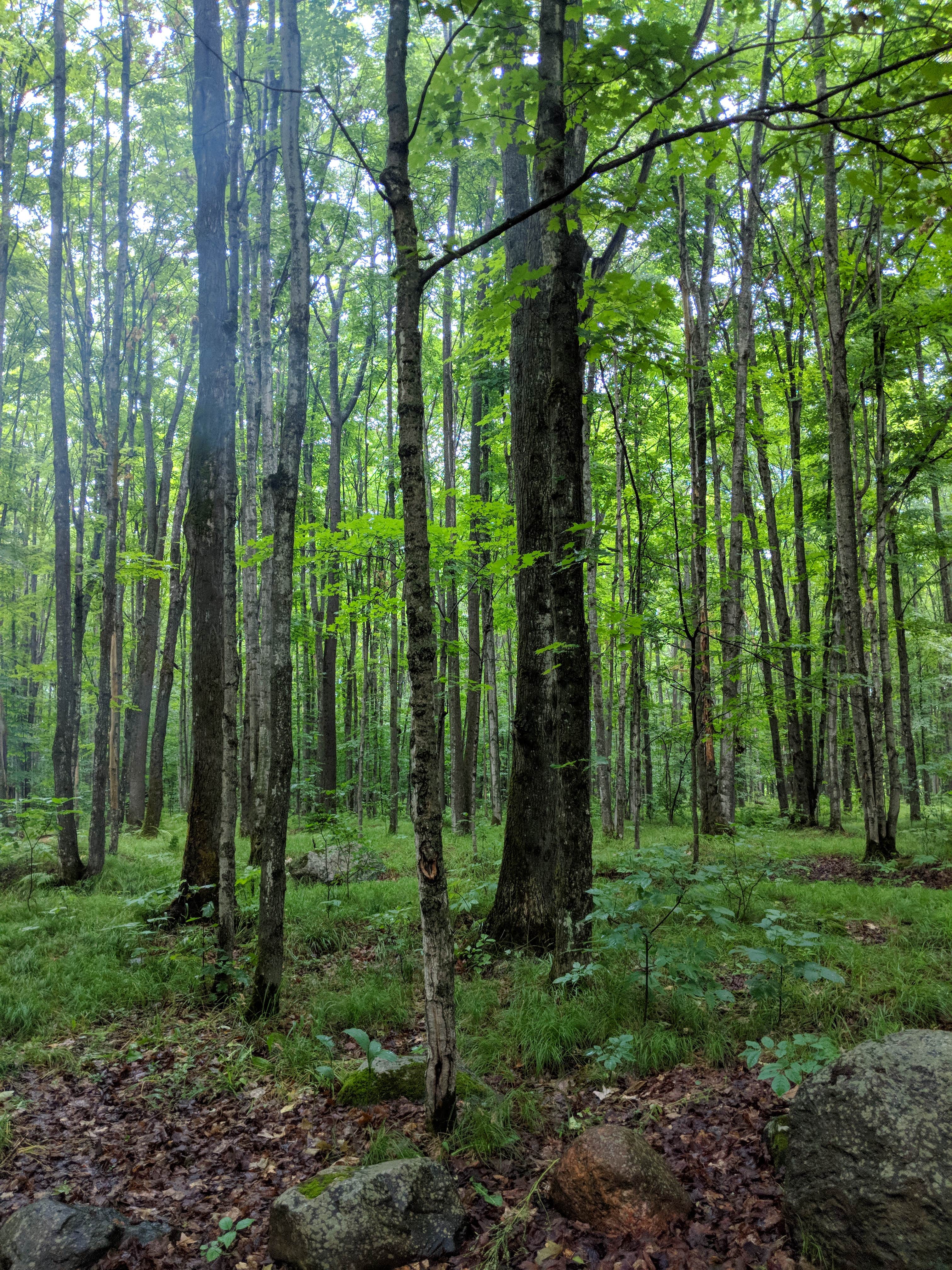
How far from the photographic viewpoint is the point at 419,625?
3557 millimetres

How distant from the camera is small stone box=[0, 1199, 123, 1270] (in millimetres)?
2859

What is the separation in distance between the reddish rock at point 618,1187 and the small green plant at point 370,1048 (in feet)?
3.86

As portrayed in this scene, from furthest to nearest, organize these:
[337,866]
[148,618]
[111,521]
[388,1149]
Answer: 1. [148,618]
2. [111,521]
3. [337,866]
4. [388,1149]

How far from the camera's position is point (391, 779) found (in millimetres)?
14180

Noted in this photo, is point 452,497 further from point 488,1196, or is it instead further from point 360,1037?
point 488,1196

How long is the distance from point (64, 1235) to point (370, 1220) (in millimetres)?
1422

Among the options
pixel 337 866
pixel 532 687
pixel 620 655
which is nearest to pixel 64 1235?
pixel 532 687

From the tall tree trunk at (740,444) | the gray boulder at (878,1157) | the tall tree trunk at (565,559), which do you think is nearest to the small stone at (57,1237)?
the tall tree trunk at (565,559)

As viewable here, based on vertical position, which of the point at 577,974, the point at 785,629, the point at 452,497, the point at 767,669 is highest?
the point at 452,497

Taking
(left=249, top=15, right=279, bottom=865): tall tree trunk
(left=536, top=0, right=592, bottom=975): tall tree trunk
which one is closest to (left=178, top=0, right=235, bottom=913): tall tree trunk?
(left=249, top=15, right=279, bottom=865): tall tree trunk

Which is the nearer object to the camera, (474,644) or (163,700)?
(474,644)

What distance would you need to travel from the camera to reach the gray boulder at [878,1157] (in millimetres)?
2283

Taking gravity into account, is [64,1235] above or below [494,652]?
below

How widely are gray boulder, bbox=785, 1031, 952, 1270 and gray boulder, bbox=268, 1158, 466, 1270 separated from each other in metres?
1.50
